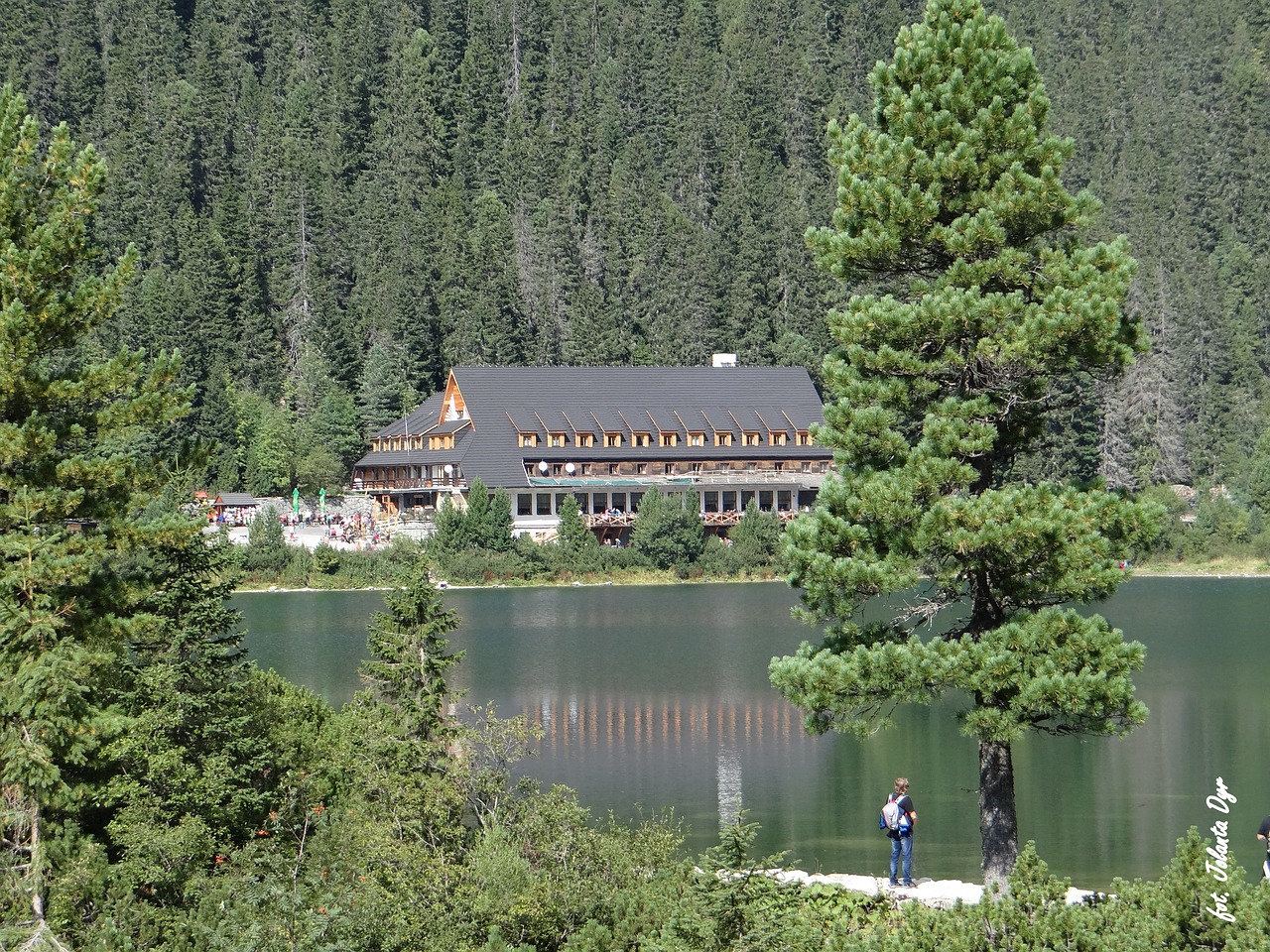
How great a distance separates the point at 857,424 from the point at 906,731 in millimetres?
17477

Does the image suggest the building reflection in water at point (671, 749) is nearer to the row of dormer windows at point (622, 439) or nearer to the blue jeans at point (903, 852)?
the blue jeans at point (903, 852)

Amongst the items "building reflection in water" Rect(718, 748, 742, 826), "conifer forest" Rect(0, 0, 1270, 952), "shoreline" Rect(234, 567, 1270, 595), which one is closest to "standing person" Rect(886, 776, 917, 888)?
"conifer forest" Rect(0, 0, 1270, 952)

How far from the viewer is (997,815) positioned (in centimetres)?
1530

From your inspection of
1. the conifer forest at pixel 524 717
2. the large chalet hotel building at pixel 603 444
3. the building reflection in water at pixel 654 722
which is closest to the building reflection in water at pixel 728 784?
the building reflection in water at pixel 654 722

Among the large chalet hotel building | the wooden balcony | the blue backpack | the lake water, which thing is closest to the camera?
→ the blue backpack

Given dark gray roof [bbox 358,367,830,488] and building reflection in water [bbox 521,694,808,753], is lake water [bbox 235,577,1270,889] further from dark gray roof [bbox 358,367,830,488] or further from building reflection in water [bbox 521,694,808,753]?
dark gray roof [bbox 358,367,830,488]

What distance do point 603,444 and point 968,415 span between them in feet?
196

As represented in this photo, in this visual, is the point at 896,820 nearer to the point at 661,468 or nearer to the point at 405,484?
the point at 661,468

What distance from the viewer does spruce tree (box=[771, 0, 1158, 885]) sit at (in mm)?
14852

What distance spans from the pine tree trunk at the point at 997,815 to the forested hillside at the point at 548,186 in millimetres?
56078

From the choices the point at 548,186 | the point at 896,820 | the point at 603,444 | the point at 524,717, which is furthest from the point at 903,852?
the point at 548,186

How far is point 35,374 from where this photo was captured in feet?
57.3

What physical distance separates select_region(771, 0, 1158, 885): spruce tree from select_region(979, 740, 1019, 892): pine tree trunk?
2 centimetres

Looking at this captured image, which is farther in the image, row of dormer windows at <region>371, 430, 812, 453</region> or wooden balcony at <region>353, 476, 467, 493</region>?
row of dormer windows at <region>371, 430, 812, 453</region>
